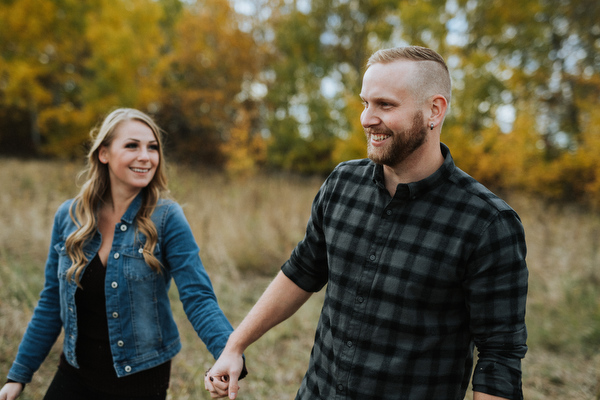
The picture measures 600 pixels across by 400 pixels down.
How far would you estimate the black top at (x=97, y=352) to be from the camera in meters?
1.94

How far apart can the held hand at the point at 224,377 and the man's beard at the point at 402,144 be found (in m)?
1.04

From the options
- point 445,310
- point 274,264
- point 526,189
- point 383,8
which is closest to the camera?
point 445,310

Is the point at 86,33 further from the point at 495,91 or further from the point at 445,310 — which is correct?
the point at 445,310

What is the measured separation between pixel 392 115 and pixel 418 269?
527mm

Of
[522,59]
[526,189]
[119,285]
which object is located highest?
[522,59]

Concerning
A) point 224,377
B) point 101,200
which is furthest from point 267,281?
point 224,377

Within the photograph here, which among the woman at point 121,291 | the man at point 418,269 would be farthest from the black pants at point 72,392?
the man at point 418,269

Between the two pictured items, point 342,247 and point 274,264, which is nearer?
point 342,247

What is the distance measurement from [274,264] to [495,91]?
7363mm

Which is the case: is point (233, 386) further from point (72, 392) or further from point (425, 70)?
point (425, 70)

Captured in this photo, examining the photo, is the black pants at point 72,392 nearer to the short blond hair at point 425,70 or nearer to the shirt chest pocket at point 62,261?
the shirt chest pocket at point 62,261

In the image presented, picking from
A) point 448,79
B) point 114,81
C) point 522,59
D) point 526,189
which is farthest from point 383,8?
point 448,79

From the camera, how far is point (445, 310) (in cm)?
138

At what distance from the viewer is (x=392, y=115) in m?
1.40
